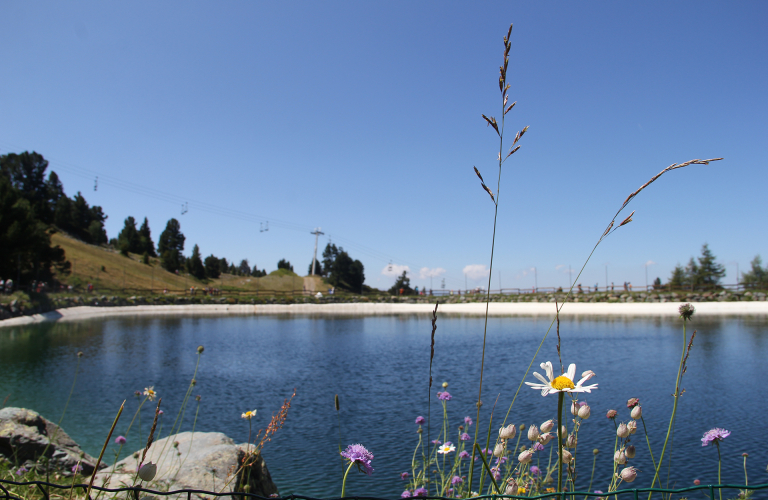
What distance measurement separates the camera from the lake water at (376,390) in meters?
6.62

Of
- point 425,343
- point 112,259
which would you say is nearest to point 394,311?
point 425,343

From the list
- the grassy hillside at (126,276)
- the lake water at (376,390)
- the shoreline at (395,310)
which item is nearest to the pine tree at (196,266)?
the grassy hillside at (126,276)

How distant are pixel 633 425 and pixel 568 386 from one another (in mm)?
740

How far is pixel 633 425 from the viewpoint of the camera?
6.23 ft

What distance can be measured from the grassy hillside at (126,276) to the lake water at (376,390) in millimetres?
35005

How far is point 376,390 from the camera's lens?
1122cm

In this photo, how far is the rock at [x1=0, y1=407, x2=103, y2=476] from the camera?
4648mm

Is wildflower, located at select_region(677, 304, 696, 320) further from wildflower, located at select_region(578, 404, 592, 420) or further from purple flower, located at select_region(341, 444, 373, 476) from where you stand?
purple flower, located at select_region(341, 444, 373, 476)

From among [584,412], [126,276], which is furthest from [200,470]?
[126,276]

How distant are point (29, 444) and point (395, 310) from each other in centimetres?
5208

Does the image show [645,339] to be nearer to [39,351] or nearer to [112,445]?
[112,445]

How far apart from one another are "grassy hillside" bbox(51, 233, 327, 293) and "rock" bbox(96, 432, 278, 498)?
5250 centimetres

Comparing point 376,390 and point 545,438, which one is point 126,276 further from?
point 545,438

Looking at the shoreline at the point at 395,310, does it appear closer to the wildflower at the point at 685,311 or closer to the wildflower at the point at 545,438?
the wildflower at the point at 545,438
